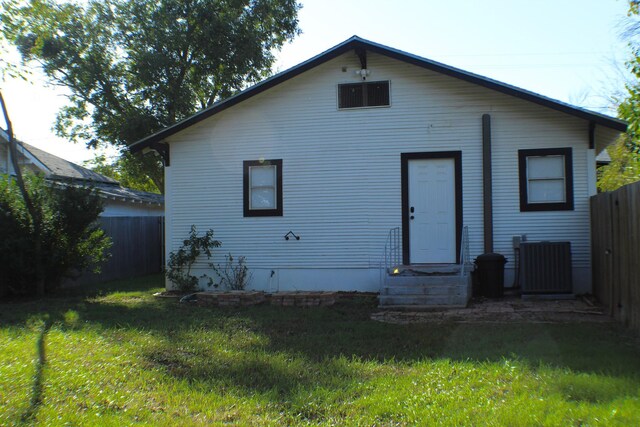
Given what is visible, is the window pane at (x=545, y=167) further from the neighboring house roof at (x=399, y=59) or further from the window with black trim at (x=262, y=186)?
the window with black trim at (x=262, y=186)

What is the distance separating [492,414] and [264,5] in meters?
24.4

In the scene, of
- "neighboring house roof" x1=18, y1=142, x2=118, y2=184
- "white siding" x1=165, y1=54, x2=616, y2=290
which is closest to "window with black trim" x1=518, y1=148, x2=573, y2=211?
"white siding" x1=165, y1=54, x2=616, y2=290

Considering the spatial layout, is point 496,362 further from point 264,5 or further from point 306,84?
point 264,5

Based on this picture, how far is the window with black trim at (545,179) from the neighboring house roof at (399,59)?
0.96 metres

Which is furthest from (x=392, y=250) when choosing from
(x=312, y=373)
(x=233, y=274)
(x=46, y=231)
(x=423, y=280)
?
(x=46, y=231)

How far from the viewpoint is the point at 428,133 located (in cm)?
1146

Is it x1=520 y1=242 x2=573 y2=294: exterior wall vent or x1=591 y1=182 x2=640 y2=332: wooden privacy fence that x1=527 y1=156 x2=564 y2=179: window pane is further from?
x1=520 y1=242 x2=573 y2=294: exterior wall vent

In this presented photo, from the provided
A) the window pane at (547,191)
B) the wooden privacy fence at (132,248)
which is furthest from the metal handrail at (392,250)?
the wooden privacy fence at (132,248)

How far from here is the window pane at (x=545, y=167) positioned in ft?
36.1

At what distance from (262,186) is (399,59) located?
4.08m

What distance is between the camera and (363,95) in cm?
1179

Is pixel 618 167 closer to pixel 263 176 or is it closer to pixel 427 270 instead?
pixel 427 270

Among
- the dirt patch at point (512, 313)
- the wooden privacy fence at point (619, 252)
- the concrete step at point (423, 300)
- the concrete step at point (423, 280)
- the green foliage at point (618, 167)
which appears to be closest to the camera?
the wooden privacy fence at point (619, 252)

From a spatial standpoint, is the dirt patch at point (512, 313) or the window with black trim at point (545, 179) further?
the window with black trim at point (545, 179)
